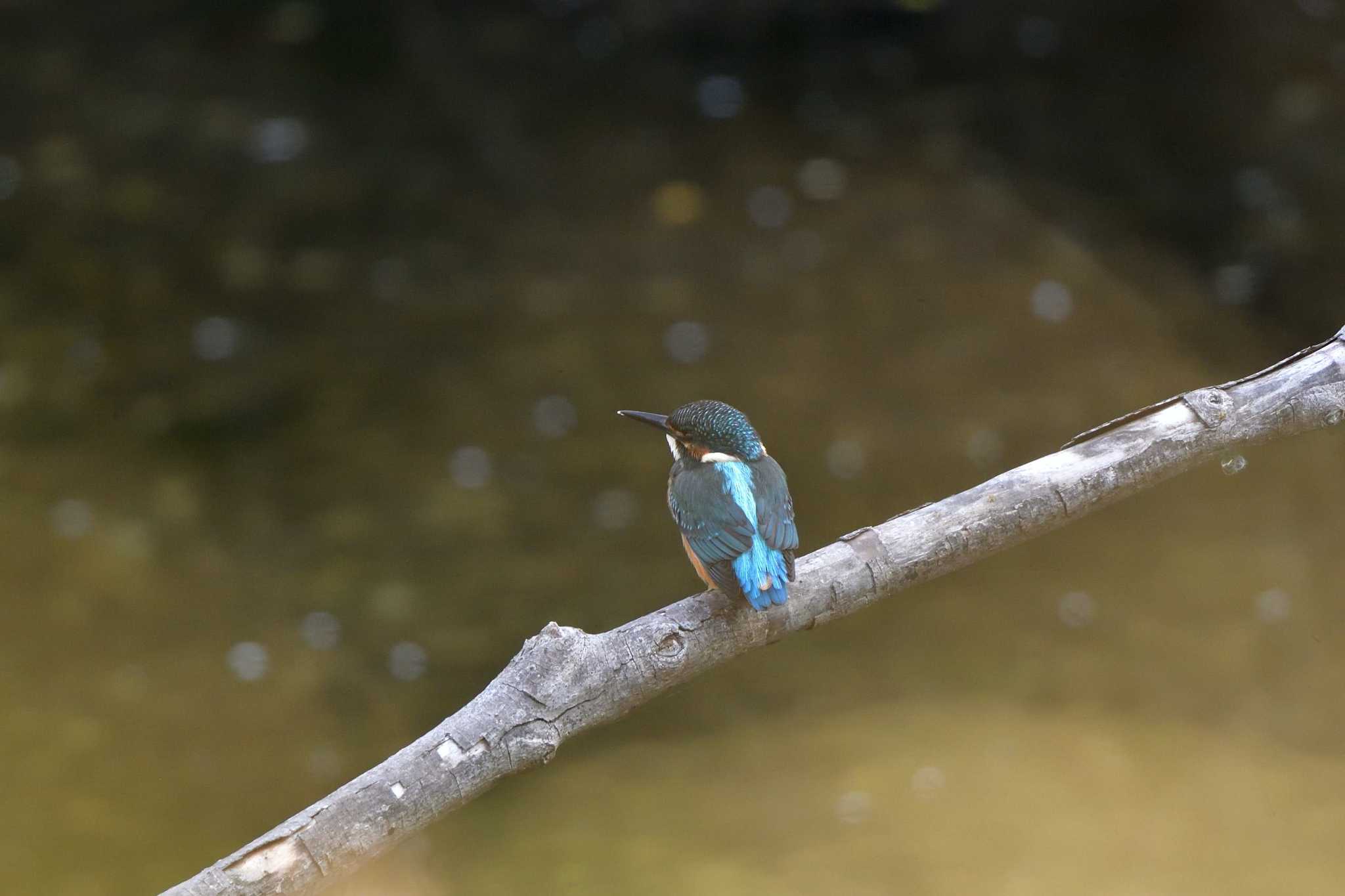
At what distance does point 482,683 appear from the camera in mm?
2635

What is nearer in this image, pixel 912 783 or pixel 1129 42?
pixel 912 783

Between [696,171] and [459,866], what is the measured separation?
6.37 feet

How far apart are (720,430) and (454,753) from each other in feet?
1.84

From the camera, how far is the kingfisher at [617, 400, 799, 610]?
3.79 ft

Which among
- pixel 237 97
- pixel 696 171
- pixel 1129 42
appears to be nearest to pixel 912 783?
pixel 696 171

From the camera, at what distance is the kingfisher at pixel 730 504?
3.79 ft

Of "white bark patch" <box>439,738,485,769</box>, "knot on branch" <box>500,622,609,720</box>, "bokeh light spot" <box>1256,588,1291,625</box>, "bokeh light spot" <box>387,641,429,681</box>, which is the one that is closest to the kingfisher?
"knot on branch" <box>500,622,609,720</box>

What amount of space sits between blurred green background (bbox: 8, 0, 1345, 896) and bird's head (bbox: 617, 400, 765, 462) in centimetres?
Answer: 117

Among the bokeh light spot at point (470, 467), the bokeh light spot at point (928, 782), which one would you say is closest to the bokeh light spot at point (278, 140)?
the bokeh light spot at point (470, 467)

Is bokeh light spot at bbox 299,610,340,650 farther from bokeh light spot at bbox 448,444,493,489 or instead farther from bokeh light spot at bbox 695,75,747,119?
bokeh light spot at bbox 695,75,747,119

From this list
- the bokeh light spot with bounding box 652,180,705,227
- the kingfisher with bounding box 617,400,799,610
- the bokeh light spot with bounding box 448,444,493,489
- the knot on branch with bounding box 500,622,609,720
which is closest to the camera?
the knot on branch with bounding box 500,622,609,720

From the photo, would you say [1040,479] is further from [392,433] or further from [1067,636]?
[392,433]

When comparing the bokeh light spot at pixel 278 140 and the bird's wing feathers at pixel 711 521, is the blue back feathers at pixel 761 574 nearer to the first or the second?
the bird's wing feathers at pixel 711 521

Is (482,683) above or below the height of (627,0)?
below
